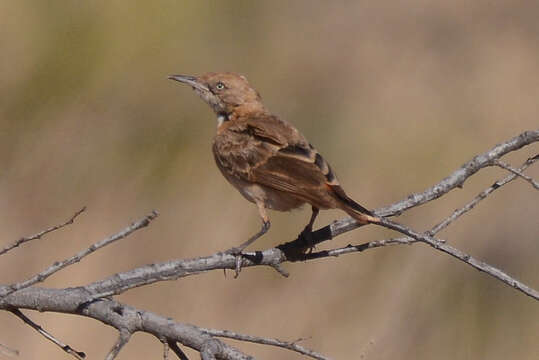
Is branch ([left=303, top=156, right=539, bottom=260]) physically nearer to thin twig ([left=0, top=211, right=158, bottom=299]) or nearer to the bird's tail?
the bird's tail

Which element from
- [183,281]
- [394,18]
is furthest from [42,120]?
[394,18]

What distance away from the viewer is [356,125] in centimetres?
959

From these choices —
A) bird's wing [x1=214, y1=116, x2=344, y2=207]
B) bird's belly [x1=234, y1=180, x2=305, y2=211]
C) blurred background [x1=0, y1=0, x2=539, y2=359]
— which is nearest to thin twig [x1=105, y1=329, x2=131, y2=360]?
bird's wing [x1=214, y1=116, x2=344, y2=207]

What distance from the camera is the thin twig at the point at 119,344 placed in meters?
3.27

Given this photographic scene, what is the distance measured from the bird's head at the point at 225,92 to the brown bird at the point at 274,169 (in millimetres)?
138

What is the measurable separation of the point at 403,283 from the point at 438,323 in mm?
468

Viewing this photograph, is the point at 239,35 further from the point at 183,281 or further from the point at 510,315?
the point at 510,315

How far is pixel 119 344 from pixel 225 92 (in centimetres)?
347

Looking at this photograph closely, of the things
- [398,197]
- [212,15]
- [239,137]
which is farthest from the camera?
[212,15]

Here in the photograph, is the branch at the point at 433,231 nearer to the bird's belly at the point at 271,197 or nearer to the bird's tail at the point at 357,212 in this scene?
the bird's tail at the point at 357,212

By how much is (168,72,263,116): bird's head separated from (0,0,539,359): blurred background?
1857 mm

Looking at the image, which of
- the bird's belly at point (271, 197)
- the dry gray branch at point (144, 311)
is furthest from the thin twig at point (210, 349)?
the bird's belly at point (271, 197)

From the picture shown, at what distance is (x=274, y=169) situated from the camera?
17.5ft

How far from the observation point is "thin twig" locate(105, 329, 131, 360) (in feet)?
10.7
